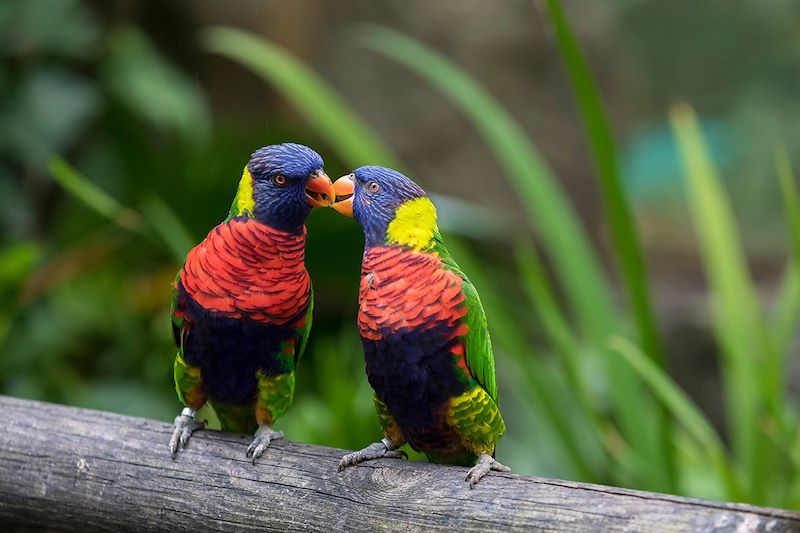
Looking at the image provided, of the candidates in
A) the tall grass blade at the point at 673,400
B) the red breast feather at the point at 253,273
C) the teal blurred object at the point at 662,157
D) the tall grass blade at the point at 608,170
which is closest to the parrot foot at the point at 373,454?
the red breast feather at the point at 253,273

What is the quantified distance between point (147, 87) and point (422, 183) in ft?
3.89

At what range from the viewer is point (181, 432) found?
4.66 feet

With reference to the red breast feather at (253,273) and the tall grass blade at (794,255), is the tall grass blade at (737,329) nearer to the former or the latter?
the tall grass blade at (794,255)

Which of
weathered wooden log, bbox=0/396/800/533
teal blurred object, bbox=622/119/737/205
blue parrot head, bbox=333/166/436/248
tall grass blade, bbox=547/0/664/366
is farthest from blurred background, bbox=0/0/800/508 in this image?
teal blurred object, bbox=622/119/737/205

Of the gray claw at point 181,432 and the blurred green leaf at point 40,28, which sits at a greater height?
the blurred green leaf at point 40,28

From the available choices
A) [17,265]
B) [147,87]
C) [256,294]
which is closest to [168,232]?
[17,265]

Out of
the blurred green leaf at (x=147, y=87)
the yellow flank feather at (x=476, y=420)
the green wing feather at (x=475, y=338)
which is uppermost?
the blurred green leaf at (x=147, y=87)

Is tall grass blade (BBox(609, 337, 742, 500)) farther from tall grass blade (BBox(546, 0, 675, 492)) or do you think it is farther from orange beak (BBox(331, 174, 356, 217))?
orange beak (BBox(331, 174, 356, 217))

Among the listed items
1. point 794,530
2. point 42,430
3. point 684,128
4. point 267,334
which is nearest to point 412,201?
point 267,334

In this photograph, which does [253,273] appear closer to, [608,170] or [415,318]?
[415,318]

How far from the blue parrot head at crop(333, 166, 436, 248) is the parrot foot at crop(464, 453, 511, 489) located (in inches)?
12.5

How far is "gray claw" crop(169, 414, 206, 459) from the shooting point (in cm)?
141

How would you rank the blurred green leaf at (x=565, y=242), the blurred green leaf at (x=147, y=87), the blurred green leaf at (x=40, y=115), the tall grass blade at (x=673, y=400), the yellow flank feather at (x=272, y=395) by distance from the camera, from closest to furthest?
the yellow flank feather at (x=272, y=395) < the tall grass blade at (x=673, y=400) < the blurred green leaf at (x=565, y=242) < the blurred green leaf at (x=40, y=115) < the blurred green leaf at (x=147, y=87)

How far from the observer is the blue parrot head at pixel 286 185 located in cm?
123
